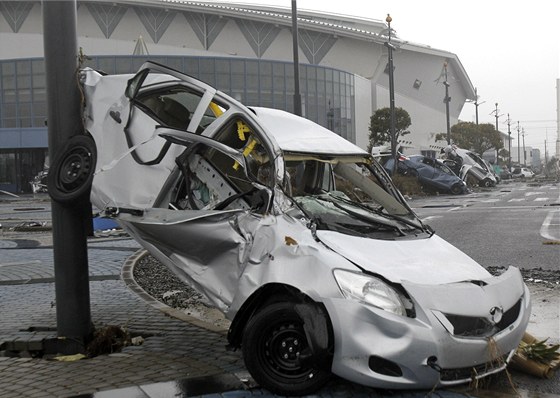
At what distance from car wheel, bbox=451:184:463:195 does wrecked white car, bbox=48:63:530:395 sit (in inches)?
1176

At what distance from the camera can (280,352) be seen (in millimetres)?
4027

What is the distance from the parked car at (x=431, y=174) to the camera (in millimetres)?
34500

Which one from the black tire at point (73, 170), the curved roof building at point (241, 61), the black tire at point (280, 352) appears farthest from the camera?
the curved roof building at point (241, 61)

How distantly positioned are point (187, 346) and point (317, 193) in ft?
5.88

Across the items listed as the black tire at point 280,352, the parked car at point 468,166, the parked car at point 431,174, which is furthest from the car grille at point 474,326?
the parked car at point 468,166

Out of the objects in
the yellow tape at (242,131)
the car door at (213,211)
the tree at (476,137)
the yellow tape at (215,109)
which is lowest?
the car door at (213,211)

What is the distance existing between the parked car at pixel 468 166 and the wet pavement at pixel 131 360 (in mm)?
34016

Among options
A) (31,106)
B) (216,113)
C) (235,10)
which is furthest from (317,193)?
(235,10)

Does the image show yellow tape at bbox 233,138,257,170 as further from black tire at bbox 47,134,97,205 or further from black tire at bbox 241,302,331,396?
black tire at bbox 47,134,97,205

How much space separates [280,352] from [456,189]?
32013 mm

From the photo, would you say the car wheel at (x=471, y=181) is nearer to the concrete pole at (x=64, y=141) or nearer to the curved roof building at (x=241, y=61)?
the curved roof building at (x=241, y=61)

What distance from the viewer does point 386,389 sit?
3.83m

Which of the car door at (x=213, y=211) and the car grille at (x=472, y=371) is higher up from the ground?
the car door at (x=213, y=211)

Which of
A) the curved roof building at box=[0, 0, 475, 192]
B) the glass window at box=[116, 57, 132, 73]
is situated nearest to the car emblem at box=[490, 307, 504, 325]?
the curved roof building at box=[0, 0, 475, 192]
